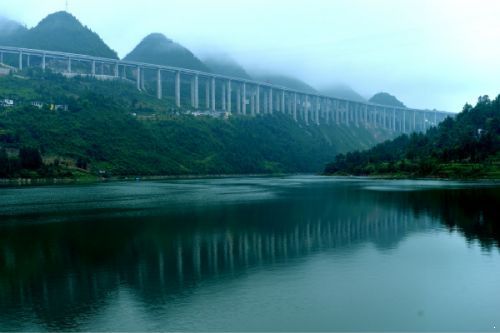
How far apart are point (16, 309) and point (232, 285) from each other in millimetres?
10160

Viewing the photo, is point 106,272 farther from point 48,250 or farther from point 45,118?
point 45,118

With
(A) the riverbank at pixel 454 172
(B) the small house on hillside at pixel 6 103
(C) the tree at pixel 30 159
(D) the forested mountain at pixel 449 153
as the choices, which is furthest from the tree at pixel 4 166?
(D) the forested mountain at pixel 449 153

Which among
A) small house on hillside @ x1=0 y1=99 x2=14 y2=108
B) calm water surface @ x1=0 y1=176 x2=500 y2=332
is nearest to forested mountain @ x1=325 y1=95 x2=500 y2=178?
calm water surface @ x1=0 y1=176 x2=500 y2=332

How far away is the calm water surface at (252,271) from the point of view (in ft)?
70.7

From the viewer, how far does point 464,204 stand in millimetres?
63781

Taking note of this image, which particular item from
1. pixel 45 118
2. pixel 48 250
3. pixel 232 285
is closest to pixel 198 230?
pixel 48 250

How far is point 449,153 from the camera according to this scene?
451 ft

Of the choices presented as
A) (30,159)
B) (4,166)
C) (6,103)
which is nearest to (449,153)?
(30,159)

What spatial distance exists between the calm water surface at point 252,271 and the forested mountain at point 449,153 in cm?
7491

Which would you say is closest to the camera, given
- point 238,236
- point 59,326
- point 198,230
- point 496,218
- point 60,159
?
point 59,326

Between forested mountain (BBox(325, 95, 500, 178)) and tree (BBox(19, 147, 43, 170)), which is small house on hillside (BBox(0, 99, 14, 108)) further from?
forested mountain (BBox(325, 95, 500, 178))

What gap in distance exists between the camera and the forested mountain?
5007 inches

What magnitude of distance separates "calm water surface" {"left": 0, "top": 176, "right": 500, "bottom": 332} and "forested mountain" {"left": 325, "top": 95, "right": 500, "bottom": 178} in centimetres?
7491

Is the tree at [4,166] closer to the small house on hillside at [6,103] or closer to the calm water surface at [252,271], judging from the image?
the small house on hillside at [6,103]
